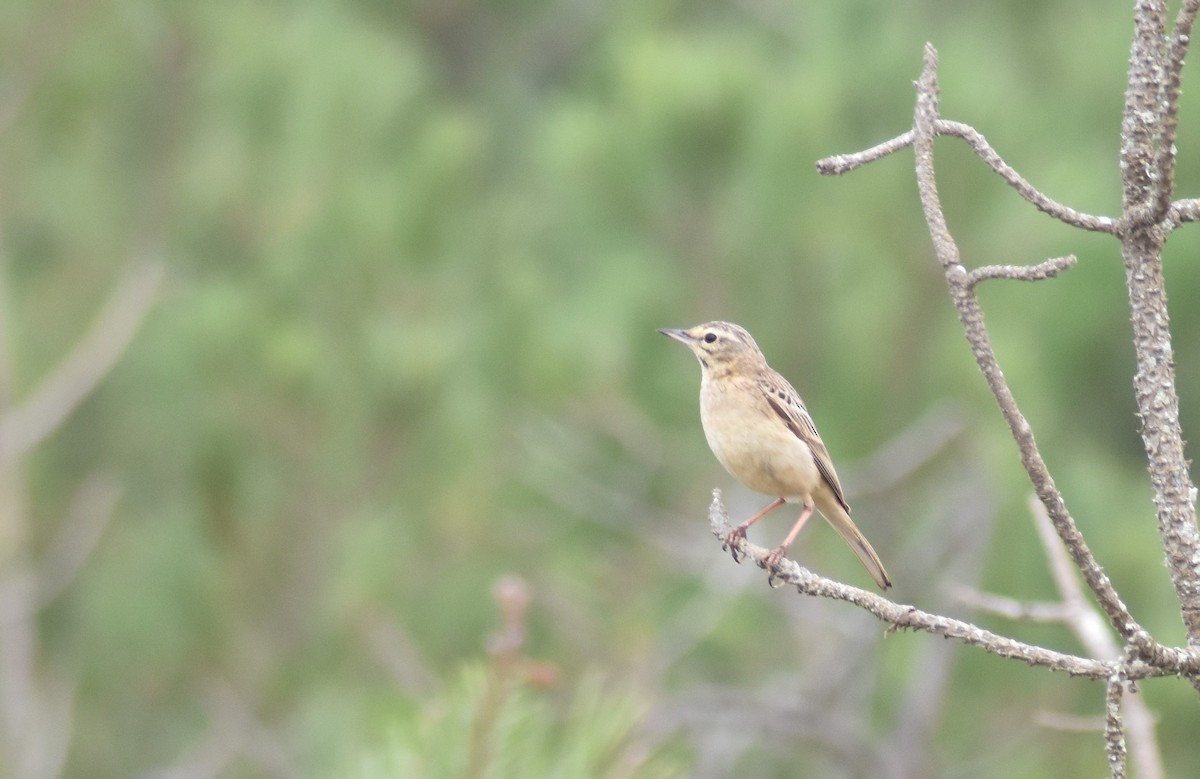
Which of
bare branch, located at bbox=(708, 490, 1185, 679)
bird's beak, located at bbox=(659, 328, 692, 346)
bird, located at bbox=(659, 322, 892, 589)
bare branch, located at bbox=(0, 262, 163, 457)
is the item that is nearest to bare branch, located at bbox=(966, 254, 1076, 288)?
bare branch, located at bbox=(708, 490, 1185, 679)

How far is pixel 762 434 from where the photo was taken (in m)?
3.44

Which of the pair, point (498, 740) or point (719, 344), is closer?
point (498, 740)

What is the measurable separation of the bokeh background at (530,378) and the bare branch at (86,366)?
0.12 feet

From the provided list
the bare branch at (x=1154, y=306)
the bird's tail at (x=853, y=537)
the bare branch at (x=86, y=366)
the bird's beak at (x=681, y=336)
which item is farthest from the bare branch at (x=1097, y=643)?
the bare branch at (x=86, y=366)

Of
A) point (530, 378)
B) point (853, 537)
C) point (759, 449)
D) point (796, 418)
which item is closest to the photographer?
point (759, 449)

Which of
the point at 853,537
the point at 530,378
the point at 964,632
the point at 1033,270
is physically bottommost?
the point at 530,378

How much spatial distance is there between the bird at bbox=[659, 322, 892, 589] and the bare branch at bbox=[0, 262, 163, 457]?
333cm

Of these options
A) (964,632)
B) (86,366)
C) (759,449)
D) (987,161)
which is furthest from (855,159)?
(86,366)

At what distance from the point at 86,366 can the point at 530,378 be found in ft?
6.34

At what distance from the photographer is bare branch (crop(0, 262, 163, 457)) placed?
619 cm

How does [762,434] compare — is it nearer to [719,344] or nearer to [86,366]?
[719,344]

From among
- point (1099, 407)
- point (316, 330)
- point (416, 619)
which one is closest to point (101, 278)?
point (316, 330)

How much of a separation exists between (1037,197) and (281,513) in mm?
5407

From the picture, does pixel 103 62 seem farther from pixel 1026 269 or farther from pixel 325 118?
pixel 1026 269
